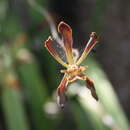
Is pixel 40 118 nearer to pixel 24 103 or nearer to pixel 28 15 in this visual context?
pixel 24 103

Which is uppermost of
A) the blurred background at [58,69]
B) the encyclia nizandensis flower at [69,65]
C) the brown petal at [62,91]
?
the blurred background at [58,69]

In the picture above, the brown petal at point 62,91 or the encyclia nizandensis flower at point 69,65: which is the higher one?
the encyclia nizandensis flower at point 69,65

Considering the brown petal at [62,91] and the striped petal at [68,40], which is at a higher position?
the striped petal at [68,40]

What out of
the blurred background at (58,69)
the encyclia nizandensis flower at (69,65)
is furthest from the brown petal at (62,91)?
the blurred background at (58,69)

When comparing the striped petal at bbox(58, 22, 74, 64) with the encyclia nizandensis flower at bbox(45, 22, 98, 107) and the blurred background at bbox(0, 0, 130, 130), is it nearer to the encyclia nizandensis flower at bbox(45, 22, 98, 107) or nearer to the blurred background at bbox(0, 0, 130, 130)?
the encyclia nizandensis flower at bbox(45, 22, 98, 107)

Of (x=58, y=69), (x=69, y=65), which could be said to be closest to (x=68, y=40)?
(x=69, y=65)

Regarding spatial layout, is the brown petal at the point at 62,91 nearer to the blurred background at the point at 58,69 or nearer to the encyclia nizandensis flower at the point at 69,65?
the encyclia nizandensis flower at the point at 69,65

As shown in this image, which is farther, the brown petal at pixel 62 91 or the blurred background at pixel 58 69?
the blurred background at pixel 58 69

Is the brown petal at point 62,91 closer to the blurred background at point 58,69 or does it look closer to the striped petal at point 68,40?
the striped petal at point 68,40

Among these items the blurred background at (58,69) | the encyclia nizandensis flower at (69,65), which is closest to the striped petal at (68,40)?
the encyclia nizandensis flower at (69,65)
